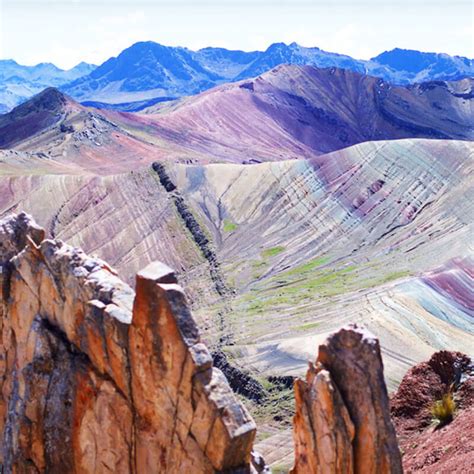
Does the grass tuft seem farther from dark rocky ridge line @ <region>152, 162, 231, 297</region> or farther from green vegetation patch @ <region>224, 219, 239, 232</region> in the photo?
green vegetation patch @ <region>224, 219, 239, 232</region>

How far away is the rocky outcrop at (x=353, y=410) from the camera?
10719 mm

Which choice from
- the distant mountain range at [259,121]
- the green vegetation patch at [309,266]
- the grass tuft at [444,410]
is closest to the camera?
the grass tuft at [444,410]

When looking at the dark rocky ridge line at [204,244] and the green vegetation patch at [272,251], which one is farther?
the green vegetation patch at [272,251]

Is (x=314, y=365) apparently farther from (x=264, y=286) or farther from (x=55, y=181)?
(x=55, y=181)

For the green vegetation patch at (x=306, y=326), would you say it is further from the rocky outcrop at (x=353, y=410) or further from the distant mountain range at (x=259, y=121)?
the distant mountain range at (x=259, y=121)

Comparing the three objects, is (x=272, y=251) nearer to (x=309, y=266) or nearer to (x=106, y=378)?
(x=309, y=266)

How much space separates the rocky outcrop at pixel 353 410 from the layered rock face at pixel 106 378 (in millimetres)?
1227

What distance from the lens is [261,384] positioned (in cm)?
3005

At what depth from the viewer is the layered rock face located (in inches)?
422

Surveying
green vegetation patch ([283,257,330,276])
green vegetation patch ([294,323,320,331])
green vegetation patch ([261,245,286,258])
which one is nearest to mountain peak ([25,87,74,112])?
green vegetation patch ([261,245,286,258])

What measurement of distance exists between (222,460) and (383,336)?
876 inches

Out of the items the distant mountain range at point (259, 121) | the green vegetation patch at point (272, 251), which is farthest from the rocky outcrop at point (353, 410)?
the distant mountain range at point (259, 121)

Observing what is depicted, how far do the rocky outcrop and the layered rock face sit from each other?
1.23m

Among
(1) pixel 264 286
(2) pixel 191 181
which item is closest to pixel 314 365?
(1) pixel 264 286
